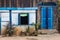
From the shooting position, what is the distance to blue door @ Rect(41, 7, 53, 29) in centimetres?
2146

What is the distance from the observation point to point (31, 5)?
2192 centimetres

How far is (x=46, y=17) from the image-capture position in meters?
21.6

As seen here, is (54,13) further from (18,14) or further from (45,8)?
(18,14)

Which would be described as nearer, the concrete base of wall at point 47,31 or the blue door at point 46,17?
the concrete base of wall at point 47,31

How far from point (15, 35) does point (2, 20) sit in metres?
1.58

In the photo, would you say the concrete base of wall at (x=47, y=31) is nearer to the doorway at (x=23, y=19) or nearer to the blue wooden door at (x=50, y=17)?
the blue wooden door at (x=50, y=17)

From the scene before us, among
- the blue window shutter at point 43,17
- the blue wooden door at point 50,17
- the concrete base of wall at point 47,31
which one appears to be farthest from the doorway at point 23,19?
the blue wooden door at point 50,17

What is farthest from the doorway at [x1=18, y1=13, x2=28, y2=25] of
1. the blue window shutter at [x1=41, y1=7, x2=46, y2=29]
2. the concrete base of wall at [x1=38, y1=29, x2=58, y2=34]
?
the blue window shutter at [x1=41, y1=7, x2=46, y2=29]

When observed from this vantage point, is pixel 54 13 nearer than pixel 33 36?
No

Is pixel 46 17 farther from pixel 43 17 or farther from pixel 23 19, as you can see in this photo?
pixel 23 19

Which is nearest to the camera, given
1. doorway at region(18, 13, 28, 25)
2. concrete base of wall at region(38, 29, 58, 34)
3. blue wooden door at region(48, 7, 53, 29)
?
doorway at region(18, 13, 28, 25)

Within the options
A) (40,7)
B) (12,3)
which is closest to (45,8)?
(40,7)

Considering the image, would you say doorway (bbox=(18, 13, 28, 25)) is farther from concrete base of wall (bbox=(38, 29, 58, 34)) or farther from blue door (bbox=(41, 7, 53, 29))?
blue door (bbox=(41, 7, 53, 29))

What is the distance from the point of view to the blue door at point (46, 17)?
70.4ft
